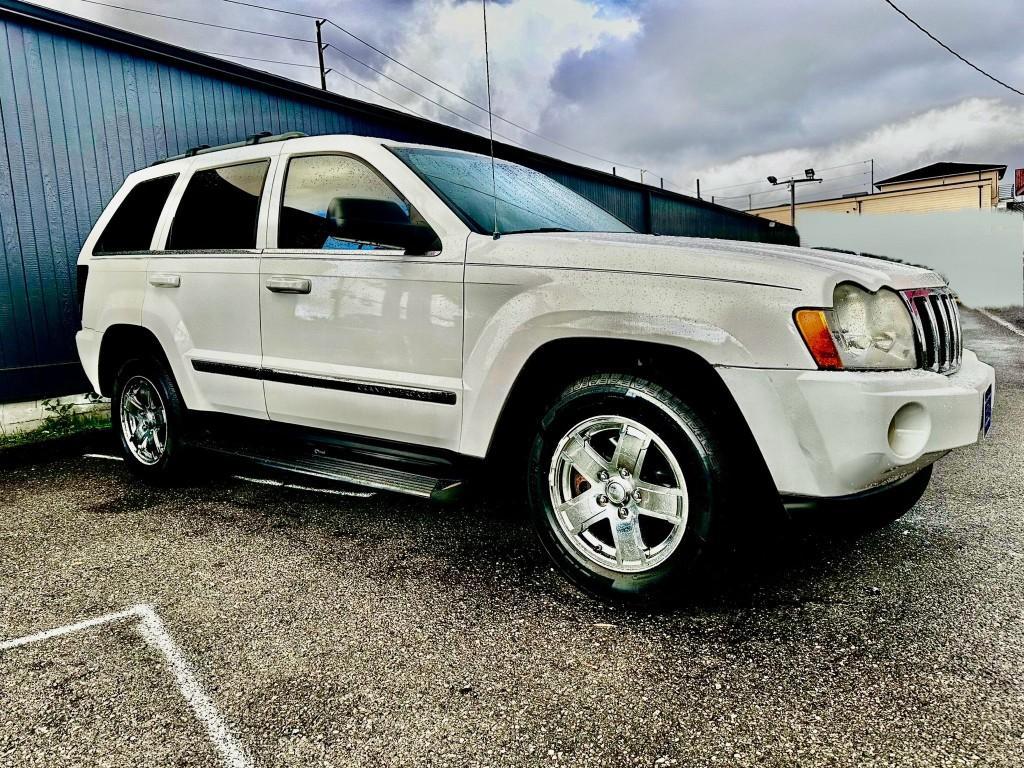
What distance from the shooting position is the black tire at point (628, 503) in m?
2.59

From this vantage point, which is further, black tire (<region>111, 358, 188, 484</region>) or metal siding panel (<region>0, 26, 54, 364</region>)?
metal siding panel (<region>0, 26, 54, 364</region>)

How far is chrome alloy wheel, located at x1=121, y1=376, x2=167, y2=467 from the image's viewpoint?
4.64 meters

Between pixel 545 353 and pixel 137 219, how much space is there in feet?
10.6

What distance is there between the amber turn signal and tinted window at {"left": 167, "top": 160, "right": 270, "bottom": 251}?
111 inches

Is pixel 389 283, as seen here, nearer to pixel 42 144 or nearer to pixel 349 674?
pixel 349 674

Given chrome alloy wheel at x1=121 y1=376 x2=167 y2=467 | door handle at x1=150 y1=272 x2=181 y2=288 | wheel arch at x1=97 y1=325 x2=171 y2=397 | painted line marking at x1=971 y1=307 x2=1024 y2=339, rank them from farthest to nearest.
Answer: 1. painted line marking at x1=971 y1=307 x2=1024 y2=339
2. chrome alloy wheel at x1=121 y1=376 x2=167 y2=467
3. wheel arch at x1=97 y1=325 x2=171 y2=397
4. door handle at x1=150 y1=272 x2=181 y2=288

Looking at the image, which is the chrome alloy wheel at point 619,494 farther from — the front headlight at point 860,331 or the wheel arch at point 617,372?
the front headlight at point 860,331

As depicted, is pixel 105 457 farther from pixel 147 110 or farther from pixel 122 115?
pixel 147 110

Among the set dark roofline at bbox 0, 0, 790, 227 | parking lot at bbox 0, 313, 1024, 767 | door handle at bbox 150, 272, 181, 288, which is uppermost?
dark roofline at bbox 0, 0, 790, 227

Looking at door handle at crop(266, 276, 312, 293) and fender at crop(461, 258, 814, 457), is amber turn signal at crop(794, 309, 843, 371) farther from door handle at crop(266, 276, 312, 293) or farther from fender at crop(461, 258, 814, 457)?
door handle at crop(266, 276, 312, 293)

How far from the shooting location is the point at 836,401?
7.85 ft

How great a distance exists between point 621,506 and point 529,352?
2.31 ft

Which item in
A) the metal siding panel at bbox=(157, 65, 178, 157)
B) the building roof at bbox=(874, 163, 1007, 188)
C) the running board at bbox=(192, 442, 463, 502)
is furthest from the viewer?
the building roof at bbox=(874, 163, 1007, 188)

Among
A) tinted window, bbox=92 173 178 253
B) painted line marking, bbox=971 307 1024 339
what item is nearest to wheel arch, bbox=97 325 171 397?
tinted window, bbox=92 173 178 253
